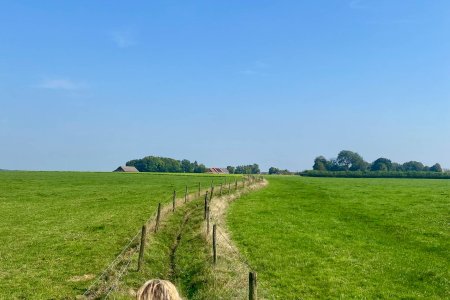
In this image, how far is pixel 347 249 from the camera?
2677 centimetres

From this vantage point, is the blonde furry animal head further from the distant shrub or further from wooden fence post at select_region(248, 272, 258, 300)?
the distant shrub

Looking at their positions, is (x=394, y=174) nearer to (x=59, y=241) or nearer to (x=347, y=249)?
(x=347, y=249)

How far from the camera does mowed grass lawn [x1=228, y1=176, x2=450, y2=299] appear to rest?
19656 mm

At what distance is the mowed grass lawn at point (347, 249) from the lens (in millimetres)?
19656

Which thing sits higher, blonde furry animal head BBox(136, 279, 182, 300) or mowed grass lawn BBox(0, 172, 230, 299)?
blonde furry animal head BBox(136, 279, 182, 300)

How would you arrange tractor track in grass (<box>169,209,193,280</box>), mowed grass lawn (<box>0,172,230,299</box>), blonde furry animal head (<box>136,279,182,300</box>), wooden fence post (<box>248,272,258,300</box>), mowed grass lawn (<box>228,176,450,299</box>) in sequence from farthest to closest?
tractor track in grass (<box>169,209,193,280</box>) < mowed grass lawn (<box>228,176,450,299</box>) < mowed grass lawn (<box>0,172,230,299</box>) < wooden fence post (<box>248,272,258,300</box>) < blonde furry animal head (<box>136,279,182,300</box>)

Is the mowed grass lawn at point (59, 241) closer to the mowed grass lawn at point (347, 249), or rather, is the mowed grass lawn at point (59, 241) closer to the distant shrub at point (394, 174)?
the mowed grass lawn at point (347, 249)

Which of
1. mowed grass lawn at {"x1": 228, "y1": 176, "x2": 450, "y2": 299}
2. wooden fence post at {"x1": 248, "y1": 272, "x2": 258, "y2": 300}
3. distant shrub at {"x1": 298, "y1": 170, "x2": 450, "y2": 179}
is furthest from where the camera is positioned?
distant shrub at {"x1": 298, "y1": 170, "x2": 450, "y2": 179}

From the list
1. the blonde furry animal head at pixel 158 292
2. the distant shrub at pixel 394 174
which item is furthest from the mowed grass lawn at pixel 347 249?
the distant shrub at pixel 394 174

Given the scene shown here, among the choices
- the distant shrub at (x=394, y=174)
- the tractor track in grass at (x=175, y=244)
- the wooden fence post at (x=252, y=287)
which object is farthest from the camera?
the distant shrub at (x=394, y=174)

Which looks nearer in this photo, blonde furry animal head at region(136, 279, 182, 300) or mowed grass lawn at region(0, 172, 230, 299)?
blonde furry animal head at region(136, 279, 182, 300)

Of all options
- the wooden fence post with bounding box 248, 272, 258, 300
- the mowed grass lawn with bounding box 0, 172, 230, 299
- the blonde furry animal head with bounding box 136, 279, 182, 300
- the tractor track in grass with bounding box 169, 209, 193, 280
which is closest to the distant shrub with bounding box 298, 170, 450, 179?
the mowed grass lawn with bounding box 0, 172, 230, 299

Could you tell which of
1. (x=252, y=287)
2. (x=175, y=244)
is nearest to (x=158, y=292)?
(x=252, y=287)

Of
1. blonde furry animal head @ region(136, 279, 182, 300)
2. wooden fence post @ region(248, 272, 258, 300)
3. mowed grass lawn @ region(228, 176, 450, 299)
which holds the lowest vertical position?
mowed grass lawn @ region(228, 176, 450, 299)
